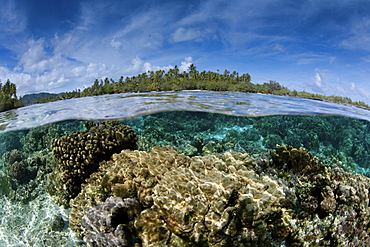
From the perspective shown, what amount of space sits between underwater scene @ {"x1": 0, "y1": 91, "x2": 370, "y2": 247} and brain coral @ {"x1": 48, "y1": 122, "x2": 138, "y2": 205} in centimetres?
4

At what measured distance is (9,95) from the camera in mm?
11141

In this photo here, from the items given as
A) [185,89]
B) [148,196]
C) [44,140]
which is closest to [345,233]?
[148,196]

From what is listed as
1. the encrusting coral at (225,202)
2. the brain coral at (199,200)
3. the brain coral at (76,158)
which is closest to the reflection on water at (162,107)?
the brain coral at (76,158)

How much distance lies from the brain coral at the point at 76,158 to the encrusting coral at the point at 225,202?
0.46 metres

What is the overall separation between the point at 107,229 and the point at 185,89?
11.5 metres

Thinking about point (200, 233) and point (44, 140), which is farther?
point (44, 140)

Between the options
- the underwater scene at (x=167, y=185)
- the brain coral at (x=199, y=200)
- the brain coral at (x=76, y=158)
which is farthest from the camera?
the brain coral at (x=76, y=158)

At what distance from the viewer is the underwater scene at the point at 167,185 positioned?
13.8 ft

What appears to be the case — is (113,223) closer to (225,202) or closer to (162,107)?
(225,202)

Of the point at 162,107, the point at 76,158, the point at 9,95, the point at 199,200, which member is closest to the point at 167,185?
the point at 199,200

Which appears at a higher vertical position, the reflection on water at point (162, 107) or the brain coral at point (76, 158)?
the reflection on water at point (162, 107)

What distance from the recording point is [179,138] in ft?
35.4

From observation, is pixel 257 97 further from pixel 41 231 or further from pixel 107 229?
pixel 41 231

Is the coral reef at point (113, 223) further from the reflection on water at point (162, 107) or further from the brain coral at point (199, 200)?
the reflection on water at point (162, 107)
